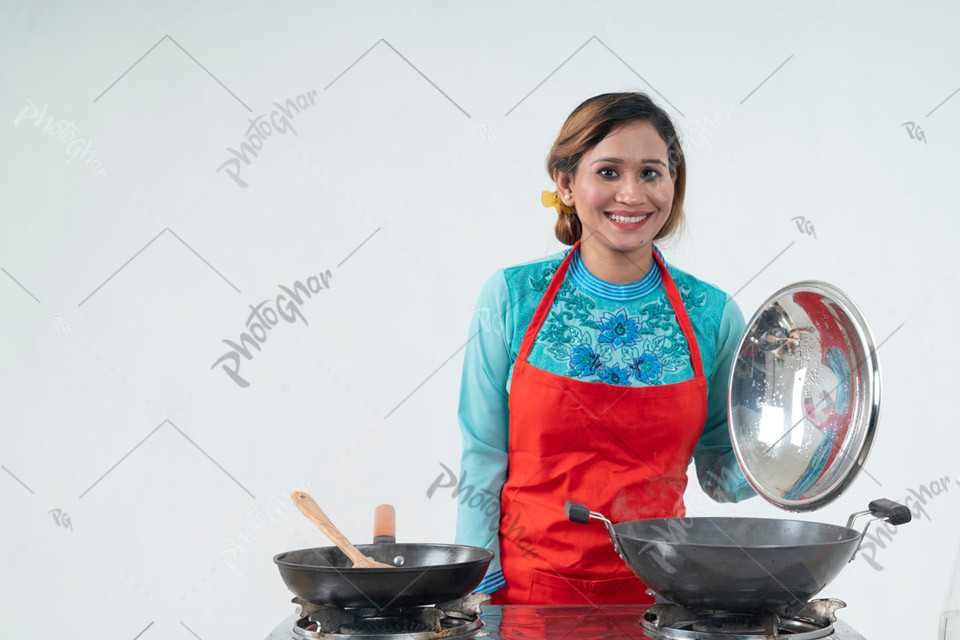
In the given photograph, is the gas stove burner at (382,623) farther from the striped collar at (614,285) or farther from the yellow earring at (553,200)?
the yellow earring at (553,200)

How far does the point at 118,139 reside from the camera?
2740 mm

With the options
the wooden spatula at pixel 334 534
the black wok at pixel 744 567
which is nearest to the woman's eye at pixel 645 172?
the black wok at pixel 744 567

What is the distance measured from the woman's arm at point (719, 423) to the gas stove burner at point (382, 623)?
2.35ft

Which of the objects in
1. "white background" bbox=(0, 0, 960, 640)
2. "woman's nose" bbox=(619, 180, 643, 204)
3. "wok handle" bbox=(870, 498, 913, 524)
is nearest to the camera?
"wok handle" bbox=(870, 498, 913, 524)

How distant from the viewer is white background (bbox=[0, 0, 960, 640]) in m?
2.72

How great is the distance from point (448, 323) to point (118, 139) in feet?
3.97

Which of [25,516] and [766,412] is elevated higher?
[766,412]

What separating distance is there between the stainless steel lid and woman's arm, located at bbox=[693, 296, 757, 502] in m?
0.32

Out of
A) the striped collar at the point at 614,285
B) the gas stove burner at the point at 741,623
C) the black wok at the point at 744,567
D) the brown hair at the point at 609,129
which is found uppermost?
the brown hair at the point at 609,129

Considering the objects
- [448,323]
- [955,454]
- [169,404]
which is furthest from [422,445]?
[955,454]

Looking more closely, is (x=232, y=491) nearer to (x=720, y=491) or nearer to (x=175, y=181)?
(x=175, y=181)

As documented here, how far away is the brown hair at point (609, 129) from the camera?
170 cm

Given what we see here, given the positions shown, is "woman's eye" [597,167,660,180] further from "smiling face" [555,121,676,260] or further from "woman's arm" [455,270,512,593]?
"woman's arm" [455,270,512,593]

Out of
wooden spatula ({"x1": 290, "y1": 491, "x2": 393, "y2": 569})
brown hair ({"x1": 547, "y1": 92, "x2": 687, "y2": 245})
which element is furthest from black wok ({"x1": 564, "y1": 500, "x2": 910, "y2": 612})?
brown hair ({"x1": 547, "y1": 92, "x2": 687, "y2": 245})
